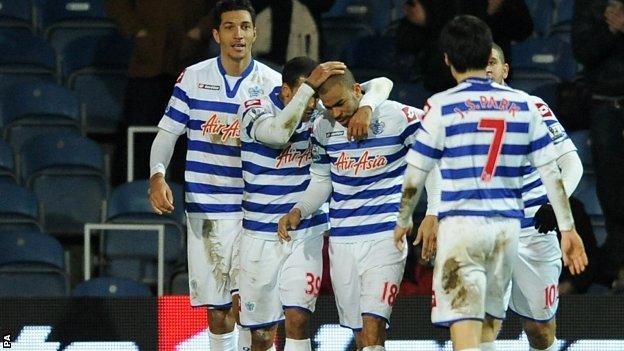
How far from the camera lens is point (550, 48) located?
11805 mm

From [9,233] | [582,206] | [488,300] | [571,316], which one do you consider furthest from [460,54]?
[9,233]

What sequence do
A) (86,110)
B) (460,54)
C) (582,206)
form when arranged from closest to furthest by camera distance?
(460,54)
(582,206)
(86,110)

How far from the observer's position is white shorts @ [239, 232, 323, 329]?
26.3 ft

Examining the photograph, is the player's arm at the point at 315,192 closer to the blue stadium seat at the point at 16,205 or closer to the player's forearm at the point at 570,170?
the player's forearm at the point at 570,170

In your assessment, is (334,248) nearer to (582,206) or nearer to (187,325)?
(187,325)

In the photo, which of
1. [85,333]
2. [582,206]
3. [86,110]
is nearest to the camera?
[85,333]

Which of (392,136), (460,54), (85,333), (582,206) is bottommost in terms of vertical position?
(85,333)

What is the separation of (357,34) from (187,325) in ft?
12.3

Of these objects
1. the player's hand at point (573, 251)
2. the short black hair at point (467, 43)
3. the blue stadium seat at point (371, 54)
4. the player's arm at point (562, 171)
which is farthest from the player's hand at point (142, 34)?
the player's hand at point (573, 251)

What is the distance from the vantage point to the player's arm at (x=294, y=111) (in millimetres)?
7750

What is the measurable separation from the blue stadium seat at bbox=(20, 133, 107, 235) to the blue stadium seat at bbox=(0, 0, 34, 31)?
1.39m

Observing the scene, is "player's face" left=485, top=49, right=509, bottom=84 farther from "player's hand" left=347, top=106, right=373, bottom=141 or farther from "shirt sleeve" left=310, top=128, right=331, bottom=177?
"shirt sleeve" left=310, top=128, right=331, bottom=177

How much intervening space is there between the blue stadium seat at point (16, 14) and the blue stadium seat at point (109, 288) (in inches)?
108

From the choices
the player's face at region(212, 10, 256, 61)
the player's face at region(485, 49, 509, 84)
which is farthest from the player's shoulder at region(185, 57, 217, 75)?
the player's face at region(485, 49, 509, 84)
